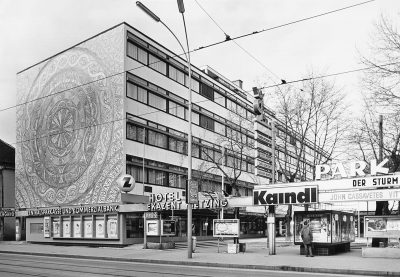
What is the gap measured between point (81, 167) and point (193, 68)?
1979 centimetres

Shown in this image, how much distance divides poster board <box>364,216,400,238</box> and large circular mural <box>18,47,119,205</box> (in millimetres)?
23913

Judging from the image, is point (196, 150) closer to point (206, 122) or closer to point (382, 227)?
point (206, 122)

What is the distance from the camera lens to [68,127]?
45156 millimetres

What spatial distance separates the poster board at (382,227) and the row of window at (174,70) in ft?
72.7

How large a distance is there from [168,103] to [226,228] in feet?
75.0

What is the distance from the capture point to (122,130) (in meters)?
40.5

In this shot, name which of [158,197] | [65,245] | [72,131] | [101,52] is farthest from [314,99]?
[65,245]

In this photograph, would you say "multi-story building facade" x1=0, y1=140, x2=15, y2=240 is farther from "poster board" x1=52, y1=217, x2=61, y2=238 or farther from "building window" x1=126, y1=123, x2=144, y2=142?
"building window" x1=126, y1=123, x2=144, y2=142

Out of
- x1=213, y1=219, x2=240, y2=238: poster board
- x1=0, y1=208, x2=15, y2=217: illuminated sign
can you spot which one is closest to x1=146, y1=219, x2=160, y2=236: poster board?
x1=213, y1=219, x2=240, y2=238: poster board

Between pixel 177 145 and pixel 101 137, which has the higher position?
pixel 101 137

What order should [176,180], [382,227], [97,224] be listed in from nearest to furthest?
[382,227]
[97,224]
[176,180]

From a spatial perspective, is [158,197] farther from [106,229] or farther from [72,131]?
[72,131]

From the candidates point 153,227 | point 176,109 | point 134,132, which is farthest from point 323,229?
point 176,109

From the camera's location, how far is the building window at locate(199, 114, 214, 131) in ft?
188
